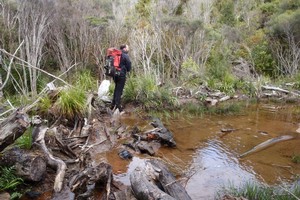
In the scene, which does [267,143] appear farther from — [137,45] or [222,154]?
[137,45]

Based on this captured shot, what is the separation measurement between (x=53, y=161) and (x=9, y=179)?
635 mm

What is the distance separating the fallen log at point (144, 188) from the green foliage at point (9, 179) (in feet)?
4.98

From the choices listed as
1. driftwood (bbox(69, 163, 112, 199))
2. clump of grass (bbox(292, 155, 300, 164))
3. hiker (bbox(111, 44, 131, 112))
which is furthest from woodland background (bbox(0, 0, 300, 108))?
clump of grass (bbox(292, 155, 300, 164))

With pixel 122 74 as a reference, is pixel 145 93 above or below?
below

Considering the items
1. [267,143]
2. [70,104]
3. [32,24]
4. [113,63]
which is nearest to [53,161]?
[70,104]

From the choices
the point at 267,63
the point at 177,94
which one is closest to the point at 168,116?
the point at 177,94

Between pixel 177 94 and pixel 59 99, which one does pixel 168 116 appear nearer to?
pixel 177 94

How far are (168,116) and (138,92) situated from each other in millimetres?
1318

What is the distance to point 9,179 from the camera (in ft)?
12.7

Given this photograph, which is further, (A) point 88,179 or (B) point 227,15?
(B) point 227,15

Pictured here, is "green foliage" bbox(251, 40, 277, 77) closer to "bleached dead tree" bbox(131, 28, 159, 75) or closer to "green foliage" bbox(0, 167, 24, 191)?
"bleached dead tree" bbox(131, 28, 159, 75)

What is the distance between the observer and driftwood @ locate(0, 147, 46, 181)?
3.99 metres

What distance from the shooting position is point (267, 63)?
1627cm

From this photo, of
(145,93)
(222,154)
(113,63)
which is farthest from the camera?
(145,93)
